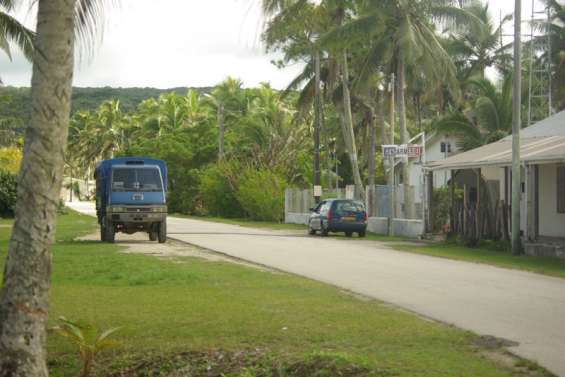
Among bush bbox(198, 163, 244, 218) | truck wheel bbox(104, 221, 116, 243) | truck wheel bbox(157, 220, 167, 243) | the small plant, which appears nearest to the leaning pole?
truck wheel bbox(157, 220, 167, 243)

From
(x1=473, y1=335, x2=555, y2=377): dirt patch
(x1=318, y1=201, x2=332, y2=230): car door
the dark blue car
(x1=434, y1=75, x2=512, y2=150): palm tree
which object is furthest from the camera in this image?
(x1=434, y1=75, x2=512, y2=150): palm tree

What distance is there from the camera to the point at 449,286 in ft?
53.0

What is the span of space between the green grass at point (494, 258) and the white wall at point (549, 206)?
113 inches

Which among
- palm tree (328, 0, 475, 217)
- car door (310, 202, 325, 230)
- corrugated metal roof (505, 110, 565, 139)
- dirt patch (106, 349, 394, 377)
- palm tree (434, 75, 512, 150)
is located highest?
palm tree (328, 0, 475, 217)

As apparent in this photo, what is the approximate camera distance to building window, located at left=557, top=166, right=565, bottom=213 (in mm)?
28967

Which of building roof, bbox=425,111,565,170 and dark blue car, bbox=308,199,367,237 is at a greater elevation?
building roof, bbox=425,111,565,170

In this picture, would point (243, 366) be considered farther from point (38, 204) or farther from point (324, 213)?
point (324, 213)

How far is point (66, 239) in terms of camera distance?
30.7 metres

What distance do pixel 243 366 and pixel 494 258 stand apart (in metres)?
16.4

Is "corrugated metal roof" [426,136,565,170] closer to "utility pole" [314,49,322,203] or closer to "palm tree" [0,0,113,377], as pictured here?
"utility pole" [314,49,322,203]

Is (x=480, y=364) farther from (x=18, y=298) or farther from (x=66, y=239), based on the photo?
(x=66, y=239)

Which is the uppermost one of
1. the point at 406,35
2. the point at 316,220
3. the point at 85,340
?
the point at 406,35

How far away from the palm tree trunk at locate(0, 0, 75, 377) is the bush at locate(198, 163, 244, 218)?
50.9 meters

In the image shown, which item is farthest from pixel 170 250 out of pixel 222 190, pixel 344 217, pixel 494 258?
pixel 222 190
